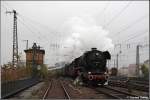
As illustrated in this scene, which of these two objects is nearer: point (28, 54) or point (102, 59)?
point (102, 59)

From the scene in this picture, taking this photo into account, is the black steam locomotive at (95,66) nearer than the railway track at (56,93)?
No

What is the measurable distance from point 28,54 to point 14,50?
25368mm

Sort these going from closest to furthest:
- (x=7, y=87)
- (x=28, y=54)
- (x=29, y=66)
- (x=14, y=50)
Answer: (x=7, y=87), (x=14, y=50), (x=29, y=66), (x=28, y=54)

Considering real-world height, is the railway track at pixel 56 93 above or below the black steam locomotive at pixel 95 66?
below

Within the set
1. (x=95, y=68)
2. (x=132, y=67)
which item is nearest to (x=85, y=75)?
(x=95, y=68)

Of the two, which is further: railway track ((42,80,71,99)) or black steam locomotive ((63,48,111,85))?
black steam locomotive ((63,48,111,85))

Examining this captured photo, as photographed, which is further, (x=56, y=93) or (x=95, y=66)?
(x=95, y=66)

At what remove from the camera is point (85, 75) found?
98.8 ft

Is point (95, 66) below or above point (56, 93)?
above

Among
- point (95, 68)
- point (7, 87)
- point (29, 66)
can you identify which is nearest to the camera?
point (7, 87)

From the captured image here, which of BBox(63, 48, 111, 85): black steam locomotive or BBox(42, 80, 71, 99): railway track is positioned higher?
BBox(63, 48, 111, 85): black steam locomotive

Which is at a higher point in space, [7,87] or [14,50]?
[14,50]

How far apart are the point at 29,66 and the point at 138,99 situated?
3988cm

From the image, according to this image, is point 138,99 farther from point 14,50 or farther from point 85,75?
point 14,50
